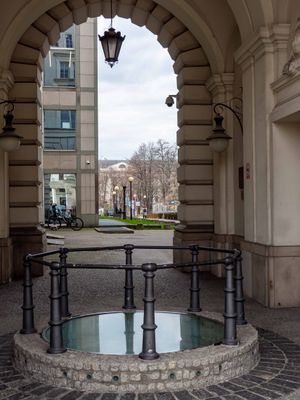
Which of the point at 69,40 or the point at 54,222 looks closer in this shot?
the point at 54,222

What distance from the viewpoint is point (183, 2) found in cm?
1155

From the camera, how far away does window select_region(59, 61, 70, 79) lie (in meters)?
37.0

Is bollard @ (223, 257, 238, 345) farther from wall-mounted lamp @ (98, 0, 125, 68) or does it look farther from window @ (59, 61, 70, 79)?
window @ (59, 61, 70, 79)

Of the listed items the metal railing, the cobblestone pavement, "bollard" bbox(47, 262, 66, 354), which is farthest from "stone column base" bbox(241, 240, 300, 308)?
"bollard" bbox(47, 262, 66, 354)

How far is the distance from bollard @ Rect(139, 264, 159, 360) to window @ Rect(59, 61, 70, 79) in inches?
1340

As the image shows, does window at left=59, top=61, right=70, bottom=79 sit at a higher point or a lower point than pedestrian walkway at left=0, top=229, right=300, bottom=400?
higher

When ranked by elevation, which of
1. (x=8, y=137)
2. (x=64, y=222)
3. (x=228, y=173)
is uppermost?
(x=8, y=137)

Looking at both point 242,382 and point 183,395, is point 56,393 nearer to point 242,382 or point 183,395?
point 183,395

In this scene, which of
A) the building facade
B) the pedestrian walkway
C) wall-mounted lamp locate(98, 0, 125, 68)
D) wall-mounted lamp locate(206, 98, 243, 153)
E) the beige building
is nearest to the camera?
the pedestrian walkway

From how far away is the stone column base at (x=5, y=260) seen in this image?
11047 mm

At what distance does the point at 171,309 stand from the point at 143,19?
825 centimetres

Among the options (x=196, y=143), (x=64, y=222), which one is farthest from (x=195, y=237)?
(x=64, y=222)

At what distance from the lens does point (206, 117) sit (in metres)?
12.4

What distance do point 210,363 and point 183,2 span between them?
8.96 m
